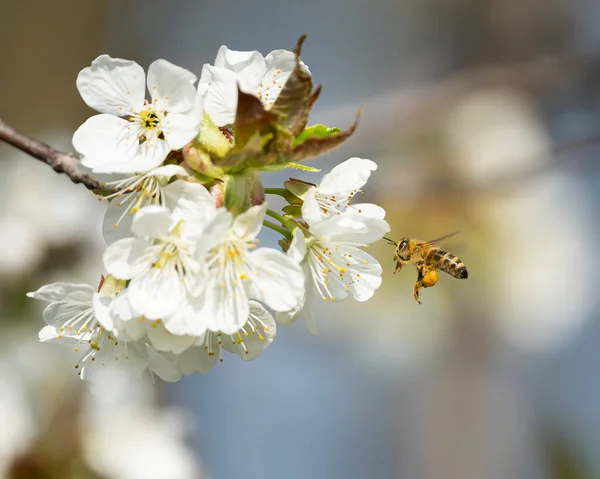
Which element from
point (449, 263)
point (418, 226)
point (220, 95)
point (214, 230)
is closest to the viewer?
point (214, 230)

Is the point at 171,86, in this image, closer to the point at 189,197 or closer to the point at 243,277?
the point at 189,197

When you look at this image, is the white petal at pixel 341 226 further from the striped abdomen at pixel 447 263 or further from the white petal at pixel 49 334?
the striped abdomen at pixel 447 263

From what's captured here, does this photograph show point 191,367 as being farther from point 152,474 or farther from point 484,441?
point 484,441

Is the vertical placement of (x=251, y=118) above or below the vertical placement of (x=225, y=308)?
above

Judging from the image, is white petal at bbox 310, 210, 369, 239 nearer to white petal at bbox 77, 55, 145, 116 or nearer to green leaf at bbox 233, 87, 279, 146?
green leaf at bbox 233, 87, 279, 146

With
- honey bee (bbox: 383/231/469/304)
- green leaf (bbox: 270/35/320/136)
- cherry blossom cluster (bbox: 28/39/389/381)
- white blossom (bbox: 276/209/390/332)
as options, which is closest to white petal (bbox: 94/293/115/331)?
cherry blossom cluster (bbox: 28/39/389/381)

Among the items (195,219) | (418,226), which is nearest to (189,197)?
(195,219)
